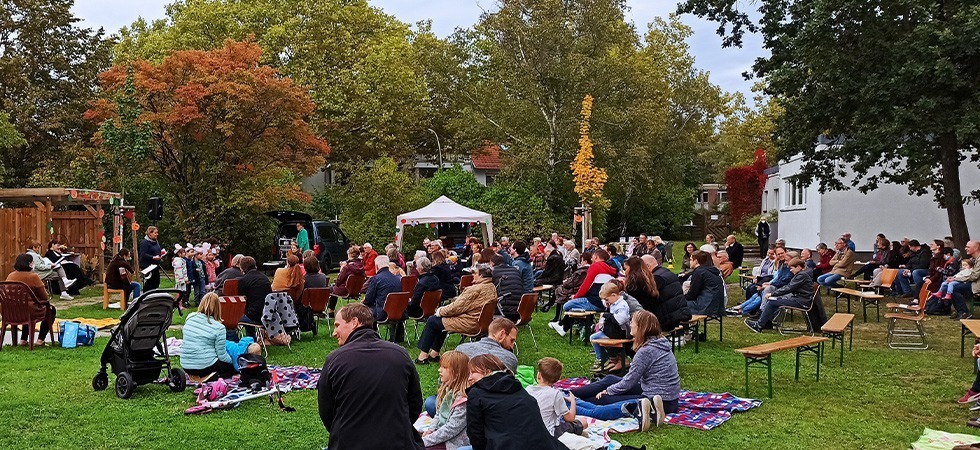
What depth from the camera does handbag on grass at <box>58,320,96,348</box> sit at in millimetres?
11133

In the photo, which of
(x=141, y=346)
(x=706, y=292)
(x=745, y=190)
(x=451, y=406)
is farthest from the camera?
(x=745, y=190)

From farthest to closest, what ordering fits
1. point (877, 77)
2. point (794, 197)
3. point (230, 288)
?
1. point (794, 197)
2. point (877, 77)
3. point (230, 288)

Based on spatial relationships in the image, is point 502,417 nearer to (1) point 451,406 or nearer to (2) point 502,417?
(2) point 502,417

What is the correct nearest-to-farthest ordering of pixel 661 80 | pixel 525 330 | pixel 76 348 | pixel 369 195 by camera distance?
pixel 76 348 → pixel 525 330 → pixel 369 195 → pixel 661 80

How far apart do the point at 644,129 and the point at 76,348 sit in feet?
87.1

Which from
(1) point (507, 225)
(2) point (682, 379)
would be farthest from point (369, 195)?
(2) point (682, 379)

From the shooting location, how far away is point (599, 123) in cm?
3281

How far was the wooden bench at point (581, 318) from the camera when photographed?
440 inches

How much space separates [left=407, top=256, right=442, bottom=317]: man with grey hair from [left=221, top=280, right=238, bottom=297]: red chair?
2250 mm

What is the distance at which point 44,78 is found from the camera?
31938 mm

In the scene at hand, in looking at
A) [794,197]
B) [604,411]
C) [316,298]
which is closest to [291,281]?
[316,298]

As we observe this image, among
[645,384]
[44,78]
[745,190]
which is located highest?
Answer: [44,78]

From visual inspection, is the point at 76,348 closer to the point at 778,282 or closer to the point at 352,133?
the point at 778,282

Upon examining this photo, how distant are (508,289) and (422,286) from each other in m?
1.16
